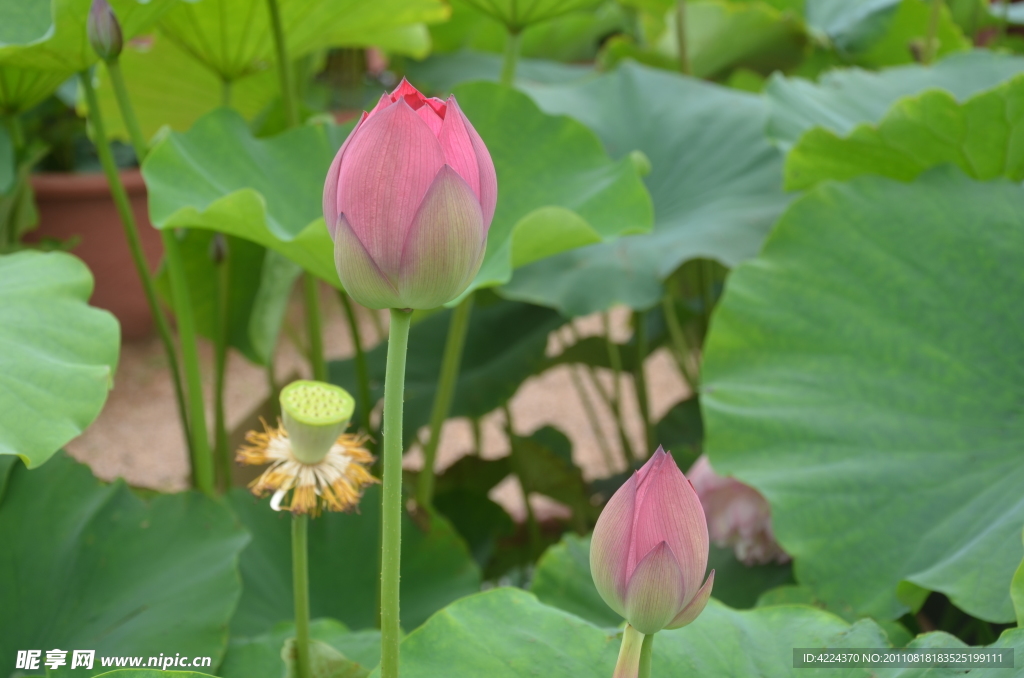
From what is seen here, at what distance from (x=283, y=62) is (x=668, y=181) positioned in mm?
496

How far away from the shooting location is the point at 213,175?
773 mm

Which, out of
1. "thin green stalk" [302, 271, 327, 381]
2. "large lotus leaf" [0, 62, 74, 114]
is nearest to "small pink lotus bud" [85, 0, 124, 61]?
"large lotus leaf" [0, 62, 74, 114]

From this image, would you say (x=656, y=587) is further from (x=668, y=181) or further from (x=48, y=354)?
(x=668, y=181)

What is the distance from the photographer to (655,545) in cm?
30

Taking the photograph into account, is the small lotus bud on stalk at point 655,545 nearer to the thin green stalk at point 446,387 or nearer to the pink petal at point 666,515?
the pink petal at point 666,515

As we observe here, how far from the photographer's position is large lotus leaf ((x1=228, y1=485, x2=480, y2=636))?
0.83m

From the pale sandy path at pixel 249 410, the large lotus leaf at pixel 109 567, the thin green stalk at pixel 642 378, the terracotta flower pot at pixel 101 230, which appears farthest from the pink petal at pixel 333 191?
the terracotta flower pot at pixel 101 230

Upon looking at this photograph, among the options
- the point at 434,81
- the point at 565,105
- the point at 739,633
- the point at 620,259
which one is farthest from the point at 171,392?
the point at 739,633

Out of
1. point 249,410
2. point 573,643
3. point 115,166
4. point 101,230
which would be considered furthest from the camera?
point 101,230

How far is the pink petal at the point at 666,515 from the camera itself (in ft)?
1.00

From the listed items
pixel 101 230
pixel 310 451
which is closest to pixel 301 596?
pixel 310 451

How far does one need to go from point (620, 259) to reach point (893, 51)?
96 cm

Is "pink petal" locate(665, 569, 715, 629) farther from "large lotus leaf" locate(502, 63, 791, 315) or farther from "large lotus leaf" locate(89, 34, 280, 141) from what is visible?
"large lotus leaf" locate(89, 34, 280, 141)

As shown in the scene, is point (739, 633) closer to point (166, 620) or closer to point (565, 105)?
point (166, 620)
